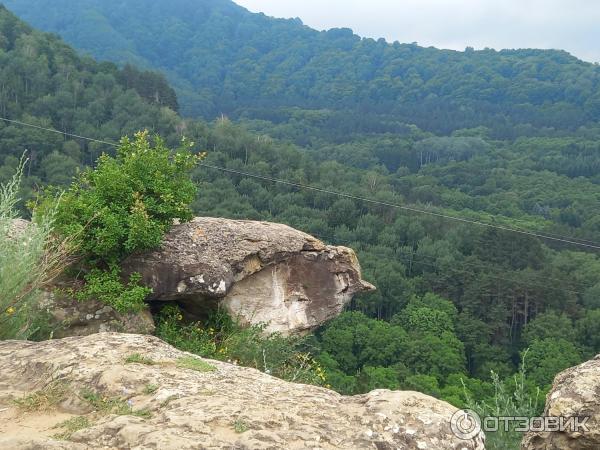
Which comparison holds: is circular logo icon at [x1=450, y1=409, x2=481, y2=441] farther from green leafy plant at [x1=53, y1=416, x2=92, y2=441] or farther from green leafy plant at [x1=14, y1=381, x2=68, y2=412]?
green leafy plant at [x1=14, y1=381, x2=68, y2=412]

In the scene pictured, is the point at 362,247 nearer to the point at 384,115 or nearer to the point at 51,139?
the point at 51,139

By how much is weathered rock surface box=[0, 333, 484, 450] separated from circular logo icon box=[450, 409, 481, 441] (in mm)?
41

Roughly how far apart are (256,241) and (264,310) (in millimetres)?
1137

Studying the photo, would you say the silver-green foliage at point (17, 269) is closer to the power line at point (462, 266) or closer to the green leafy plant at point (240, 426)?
the green leafy plant at point (240, 426)

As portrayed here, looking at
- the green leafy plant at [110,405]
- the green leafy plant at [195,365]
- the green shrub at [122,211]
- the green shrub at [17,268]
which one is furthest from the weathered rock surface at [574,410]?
the green shrub at [122,211]

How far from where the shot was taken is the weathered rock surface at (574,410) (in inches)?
225

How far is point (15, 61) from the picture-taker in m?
83.1

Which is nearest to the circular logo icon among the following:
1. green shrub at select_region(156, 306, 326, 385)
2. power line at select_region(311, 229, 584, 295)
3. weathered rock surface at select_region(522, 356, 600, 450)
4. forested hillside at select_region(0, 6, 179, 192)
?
weathered rock surface at select_region(522, 356, 600, 450)

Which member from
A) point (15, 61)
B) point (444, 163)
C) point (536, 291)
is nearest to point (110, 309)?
point (536, 291)

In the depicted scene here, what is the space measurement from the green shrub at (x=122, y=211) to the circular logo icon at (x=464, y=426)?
5281 millimetres

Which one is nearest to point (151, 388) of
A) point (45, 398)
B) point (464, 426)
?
point (45, 398)

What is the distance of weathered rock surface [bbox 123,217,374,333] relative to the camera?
9.69m

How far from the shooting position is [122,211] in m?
9.27

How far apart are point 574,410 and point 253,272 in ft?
19.3
